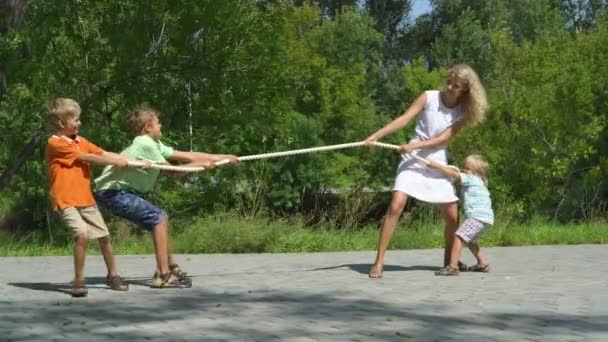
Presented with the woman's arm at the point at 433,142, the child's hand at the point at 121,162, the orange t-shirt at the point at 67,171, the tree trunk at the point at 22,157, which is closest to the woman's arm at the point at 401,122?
the woman's arm at the point at 433,142

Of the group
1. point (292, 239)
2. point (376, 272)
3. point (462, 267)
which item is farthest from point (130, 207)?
point (292, 239)

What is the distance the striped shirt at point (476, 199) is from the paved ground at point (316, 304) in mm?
563

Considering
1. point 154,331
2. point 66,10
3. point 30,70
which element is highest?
point 66,10

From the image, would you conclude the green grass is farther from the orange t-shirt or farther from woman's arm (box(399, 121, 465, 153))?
the orange t-shirt

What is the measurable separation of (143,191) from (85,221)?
55 cm

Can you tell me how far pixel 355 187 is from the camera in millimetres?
30719

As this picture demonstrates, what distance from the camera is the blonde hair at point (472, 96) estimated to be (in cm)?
896

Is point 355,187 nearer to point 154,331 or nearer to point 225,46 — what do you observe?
point 225,46

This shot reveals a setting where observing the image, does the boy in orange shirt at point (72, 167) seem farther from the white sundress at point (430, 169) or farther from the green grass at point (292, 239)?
the green grass at point (292, 239)

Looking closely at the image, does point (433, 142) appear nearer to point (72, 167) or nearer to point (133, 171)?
point (133, 171)

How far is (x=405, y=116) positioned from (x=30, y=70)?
12797 mm

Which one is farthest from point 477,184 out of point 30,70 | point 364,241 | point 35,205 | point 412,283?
point 35,205

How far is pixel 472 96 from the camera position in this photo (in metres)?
9.00

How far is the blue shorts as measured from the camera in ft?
26.5
